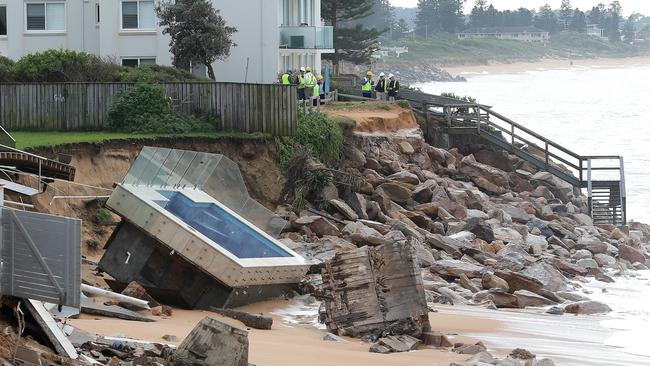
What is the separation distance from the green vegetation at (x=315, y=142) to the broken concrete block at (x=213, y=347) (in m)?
16.2

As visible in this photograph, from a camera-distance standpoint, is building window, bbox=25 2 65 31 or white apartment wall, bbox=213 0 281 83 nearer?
white apartment wall, bbox=213 0 281 83

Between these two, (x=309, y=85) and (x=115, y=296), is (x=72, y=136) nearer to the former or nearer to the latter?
(x=309, y=85)

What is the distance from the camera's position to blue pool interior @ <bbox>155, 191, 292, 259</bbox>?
22.2m

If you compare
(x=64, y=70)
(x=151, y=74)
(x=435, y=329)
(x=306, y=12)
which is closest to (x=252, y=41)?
(x=306, y=12)

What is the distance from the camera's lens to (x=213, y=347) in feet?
48.9

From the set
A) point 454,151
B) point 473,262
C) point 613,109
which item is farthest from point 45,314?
point 613,109

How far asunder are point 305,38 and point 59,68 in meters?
16.3

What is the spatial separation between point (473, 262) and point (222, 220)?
272 inches

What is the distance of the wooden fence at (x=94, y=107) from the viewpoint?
31797 millimetres

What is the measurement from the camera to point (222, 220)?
22.9 m

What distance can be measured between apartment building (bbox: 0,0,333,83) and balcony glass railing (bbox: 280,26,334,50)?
0.13 m

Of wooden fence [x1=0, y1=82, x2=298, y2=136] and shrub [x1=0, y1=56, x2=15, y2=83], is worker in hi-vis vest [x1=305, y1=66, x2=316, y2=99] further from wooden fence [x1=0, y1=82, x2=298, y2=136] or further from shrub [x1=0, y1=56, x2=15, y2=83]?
shrub [x1=0, y1=56, x2=15, y2=83]

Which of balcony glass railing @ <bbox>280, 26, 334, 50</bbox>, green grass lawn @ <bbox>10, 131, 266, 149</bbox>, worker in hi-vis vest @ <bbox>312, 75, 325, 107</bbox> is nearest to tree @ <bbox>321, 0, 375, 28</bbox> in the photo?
balcony glass railing @ <bbox>280, 26, 334, 50</bbox>

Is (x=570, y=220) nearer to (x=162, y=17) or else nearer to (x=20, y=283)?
(x=162, y=17)
